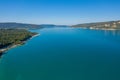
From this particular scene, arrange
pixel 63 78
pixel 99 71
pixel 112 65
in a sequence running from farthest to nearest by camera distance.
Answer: pixel 112 65
pixel 99 71
pixel 63 78

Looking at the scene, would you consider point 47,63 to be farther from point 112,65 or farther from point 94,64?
point 112,65

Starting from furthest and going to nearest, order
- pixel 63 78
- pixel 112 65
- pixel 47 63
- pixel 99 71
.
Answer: pixel 47 63, pixel 112 65, pixel 99 71, pixel 63 78

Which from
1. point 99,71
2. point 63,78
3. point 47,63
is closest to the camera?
point 63,78

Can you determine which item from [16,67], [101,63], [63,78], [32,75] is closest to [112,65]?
[101,63]

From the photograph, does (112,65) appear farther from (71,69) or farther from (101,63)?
(71,69)

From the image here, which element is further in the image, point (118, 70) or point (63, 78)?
point (118, 70)

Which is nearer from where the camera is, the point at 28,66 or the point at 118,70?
the point at 118,70

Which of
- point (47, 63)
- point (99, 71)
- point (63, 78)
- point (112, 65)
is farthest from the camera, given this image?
point (47, 63)

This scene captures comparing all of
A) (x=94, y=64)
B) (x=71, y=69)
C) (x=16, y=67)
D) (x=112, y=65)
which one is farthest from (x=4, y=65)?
(x=112, y=65)
